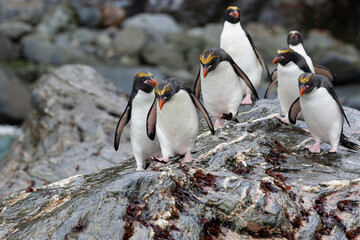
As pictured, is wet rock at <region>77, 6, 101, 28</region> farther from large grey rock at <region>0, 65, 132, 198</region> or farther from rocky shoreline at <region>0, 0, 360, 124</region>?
large grey rock at <region>0, 65, 132, 198</region>

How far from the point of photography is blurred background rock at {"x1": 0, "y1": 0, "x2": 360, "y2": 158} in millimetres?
19688

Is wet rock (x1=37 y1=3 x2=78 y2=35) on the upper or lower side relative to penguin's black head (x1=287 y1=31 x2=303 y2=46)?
lower

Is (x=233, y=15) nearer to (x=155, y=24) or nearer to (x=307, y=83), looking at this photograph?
(x=307, y=83)

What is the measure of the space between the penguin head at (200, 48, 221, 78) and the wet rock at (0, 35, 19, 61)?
1694cm

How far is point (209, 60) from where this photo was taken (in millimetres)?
5691

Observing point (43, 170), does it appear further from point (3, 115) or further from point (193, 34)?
point (193, 34)

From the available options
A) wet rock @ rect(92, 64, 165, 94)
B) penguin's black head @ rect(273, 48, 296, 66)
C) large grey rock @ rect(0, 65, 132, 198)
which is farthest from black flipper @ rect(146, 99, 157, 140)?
wet rock @ rect(92, 64, 165, 94)

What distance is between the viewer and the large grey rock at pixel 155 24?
23.5 m

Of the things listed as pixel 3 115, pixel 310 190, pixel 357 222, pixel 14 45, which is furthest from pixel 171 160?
pixel 14 45

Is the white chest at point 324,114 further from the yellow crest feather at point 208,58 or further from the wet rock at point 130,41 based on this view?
the wet rock at point 130,41

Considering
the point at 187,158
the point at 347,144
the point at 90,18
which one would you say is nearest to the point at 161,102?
the point at 187,158

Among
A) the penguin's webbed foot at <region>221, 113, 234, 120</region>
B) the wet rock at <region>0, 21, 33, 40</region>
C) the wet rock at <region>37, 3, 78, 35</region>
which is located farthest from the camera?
the wet rock at <region>37, 3, 78, 35</region>

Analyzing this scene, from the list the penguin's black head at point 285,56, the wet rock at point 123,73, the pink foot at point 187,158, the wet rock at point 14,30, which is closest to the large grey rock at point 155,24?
the wet rock at point 123,73

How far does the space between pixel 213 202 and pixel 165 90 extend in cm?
125
